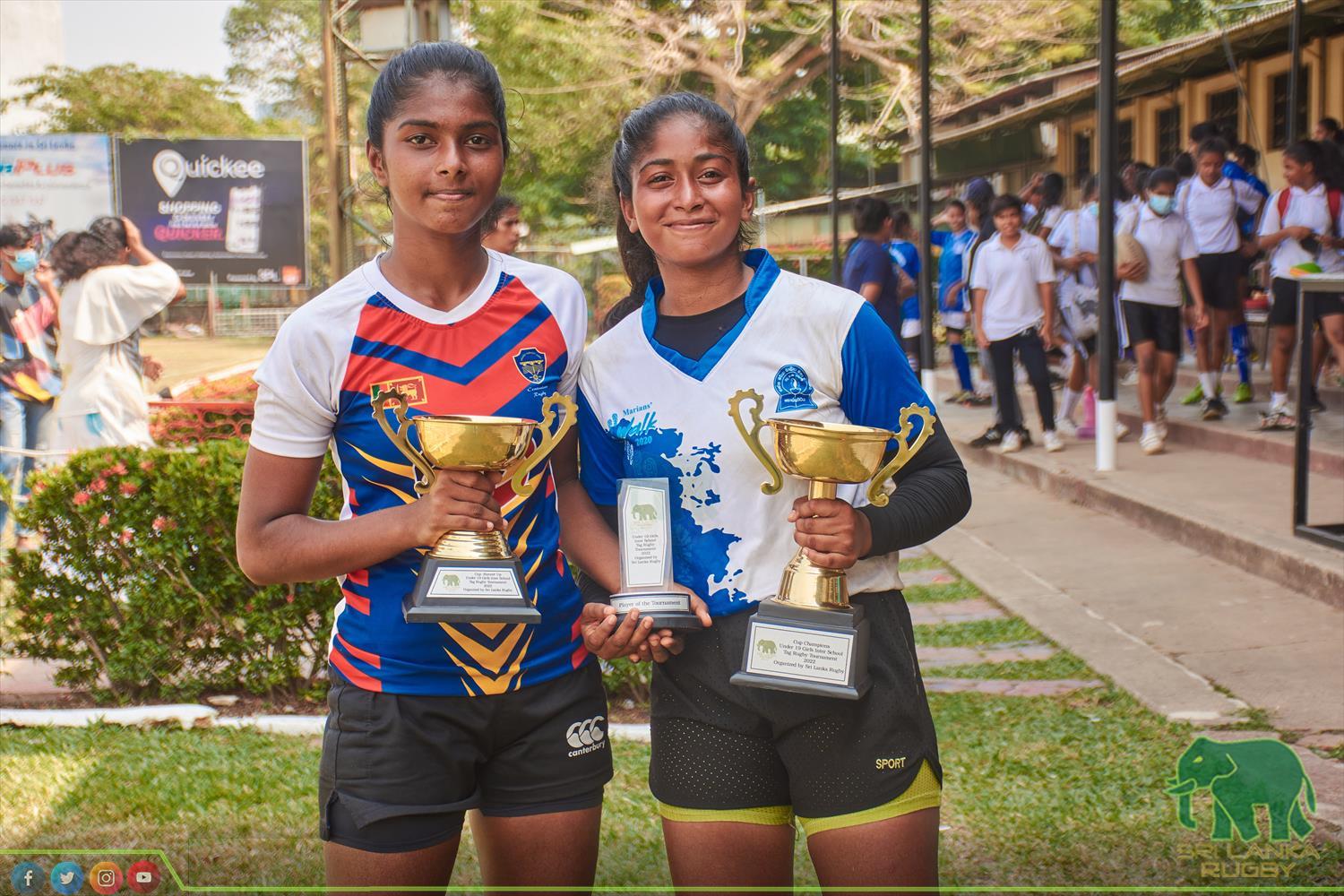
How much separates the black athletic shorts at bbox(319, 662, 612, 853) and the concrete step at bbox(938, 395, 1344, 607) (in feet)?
15.9

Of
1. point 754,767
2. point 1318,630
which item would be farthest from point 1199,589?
point 754,767

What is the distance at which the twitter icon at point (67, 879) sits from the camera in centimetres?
361

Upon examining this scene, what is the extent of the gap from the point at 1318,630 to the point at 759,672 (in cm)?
449

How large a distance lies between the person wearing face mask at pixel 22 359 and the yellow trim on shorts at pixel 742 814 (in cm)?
848

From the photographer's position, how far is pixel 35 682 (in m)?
6.22

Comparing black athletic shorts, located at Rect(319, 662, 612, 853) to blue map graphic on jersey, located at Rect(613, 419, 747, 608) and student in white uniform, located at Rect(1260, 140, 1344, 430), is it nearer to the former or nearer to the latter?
blue map graphic on jersey, located at Rect(613, 419, 747, 608)

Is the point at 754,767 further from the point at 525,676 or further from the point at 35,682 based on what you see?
the point at 35,682

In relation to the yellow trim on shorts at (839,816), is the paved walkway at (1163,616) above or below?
below

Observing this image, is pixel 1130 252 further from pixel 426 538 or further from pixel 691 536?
pixel 426 538

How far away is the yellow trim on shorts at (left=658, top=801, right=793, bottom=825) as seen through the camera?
7.34 ft

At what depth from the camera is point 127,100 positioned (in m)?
32.2

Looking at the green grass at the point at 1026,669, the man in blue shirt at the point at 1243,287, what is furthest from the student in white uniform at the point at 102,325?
the man in blue shirt at the point at 1243,287

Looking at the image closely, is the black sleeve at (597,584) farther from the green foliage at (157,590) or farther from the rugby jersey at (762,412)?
the green foliage at (157,590)

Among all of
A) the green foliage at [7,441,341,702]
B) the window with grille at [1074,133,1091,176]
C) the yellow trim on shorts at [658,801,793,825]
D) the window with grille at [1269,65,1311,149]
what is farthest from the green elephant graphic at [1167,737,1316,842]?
the window with grille at [1074,133,1091,176]
